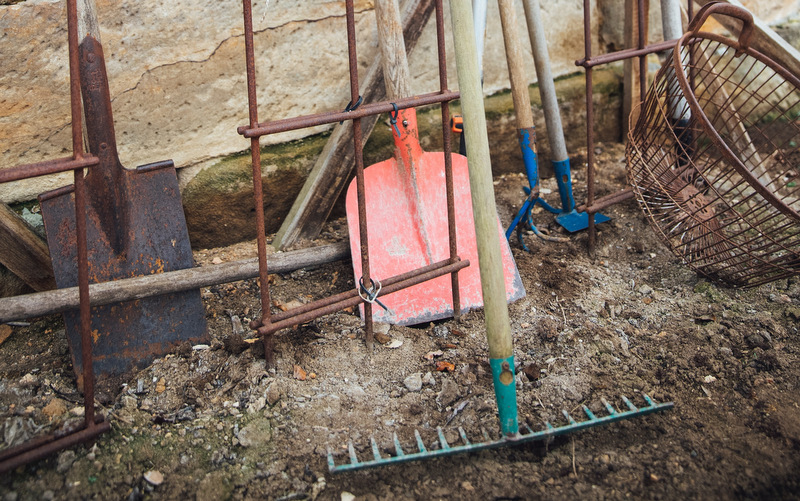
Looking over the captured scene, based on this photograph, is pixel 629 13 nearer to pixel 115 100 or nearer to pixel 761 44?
pixel 761 44

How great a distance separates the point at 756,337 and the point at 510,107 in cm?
149

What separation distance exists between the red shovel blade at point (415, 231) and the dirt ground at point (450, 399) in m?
0.08

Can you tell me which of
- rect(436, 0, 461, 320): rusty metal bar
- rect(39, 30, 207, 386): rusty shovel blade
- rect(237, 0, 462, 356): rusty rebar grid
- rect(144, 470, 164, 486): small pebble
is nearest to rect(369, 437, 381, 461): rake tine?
rect(237, 0, 462, 356): rusty rebar grid

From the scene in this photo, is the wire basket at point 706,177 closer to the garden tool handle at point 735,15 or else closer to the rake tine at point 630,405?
the garden tool handle at point 735,15

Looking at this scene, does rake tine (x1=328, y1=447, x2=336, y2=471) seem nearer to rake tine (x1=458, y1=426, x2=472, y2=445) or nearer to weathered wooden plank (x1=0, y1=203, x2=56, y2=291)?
rake tine (x1=458, y1=426, x2=472, y2=445)

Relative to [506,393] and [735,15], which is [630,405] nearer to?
[506,393]

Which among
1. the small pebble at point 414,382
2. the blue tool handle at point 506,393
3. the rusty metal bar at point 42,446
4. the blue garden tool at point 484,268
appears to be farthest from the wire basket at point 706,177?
the rusty metal bar at point 42,446

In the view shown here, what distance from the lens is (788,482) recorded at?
Answer: 4.74 feet

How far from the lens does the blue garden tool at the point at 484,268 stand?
143 cm

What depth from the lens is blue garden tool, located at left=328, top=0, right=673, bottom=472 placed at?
143 cm

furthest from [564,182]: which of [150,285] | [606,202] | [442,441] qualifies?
[150,285]

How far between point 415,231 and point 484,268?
0.78m

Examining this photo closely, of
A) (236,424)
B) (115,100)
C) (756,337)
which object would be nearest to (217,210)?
(115,100)

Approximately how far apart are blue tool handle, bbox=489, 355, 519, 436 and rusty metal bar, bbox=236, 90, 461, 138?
0.73 meters
